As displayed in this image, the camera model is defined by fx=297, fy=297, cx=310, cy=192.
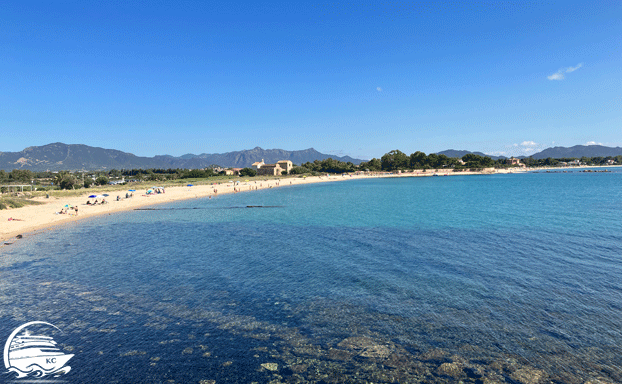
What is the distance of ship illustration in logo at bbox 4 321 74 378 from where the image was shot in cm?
862

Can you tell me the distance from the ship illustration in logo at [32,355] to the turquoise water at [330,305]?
0.47 metres

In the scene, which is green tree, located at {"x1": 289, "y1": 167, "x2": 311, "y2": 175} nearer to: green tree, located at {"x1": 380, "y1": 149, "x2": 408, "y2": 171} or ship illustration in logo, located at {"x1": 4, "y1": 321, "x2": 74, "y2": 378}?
green tree, located at {"x1": 380, "y1": 149, "x2": 408, "y2": 171}

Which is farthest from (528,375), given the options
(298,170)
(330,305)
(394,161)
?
(394,161)

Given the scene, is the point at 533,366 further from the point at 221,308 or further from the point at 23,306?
the point at 23,306

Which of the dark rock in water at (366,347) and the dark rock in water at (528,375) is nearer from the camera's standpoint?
the dark rock in water at (528,375)

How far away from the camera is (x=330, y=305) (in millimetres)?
12508

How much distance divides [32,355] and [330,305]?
10328 mm

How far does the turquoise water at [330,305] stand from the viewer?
28.0 feet

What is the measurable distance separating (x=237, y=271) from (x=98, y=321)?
270 inches

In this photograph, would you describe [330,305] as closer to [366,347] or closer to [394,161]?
[366,347]

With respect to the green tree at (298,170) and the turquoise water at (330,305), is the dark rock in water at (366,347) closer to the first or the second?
the turquoise water at (330,305)

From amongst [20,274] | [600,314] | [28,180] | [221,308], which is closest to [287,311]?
[221,308]

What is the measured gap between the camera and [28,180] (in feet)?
271

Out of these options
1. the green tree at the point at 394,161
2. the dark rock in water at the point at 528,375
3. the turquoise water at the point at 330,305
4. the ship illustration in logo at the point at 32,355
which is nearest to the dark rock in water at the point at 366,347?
the turquoise water at the point at 330,305
